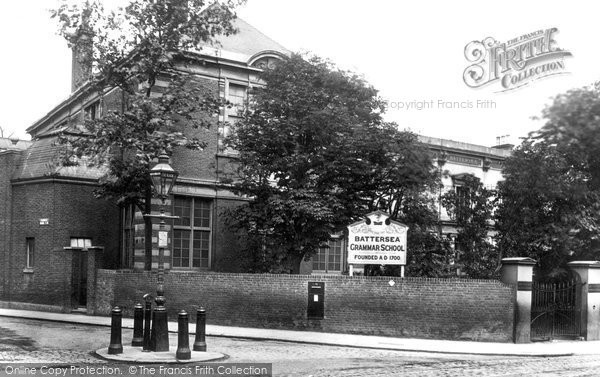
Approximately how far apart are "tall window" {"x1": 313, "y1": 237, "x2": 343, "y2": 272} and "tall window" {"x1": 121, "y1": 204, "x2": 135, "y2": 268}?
7785 mm

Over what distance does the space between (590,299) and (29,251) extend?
20.6 m

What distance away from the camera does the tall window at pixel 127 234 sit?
2766 centimetres

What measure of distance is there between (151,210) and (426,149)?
9.92m

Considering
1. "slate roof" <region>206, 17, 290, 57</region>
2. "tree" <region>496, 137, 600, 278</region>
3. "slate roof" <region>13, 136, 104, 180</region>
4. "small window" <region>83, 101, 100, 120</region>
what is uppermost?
"slate roof" <region>206, 17, 290, 57</region>

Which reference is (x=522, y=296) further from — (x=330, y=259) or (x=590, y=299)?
(x=330, y=259)

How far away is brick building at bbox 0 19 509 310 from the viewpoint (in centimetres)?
2662

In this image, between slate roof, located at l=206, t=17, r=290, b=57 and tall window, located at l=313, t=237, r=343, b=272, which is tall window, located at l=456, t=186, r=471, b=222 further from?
slate roof, located at l=206, t=17, r=290, b=57

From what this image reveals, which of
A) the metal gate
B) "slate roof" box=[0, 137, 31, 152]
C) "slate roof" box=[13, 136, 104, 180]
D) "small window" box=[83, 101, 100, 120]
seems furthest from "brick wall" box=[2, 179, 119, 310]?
the metal gate

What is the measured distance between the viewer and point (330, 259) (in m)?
31.2

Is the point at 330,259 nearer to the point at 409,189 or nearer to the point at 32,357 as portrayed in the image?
the point at 409,189

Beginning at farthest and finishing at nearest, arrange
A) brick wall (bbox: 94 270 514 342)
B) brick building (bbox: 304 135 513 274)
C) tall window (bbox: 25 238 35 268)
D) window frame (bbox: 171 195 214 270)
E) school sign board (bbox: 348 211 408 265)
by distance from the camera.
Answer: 1. brick building (bbox: 304 135 513 274)
2. tall window (bbox: 25 238 35 268)
3. window frame (bbox: 171 195 214 270)
4. school sign board (bbox: 348 211 408 265)
5. brick wall (bbox: 94 270 514 342)

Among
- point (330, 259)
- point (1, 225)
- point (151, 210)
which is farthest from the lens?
point (330, 259)

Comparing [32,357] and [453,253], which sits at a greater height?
[453,253]

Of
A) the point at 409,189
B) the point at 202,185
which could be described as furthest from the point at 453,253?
the point at 202,185
